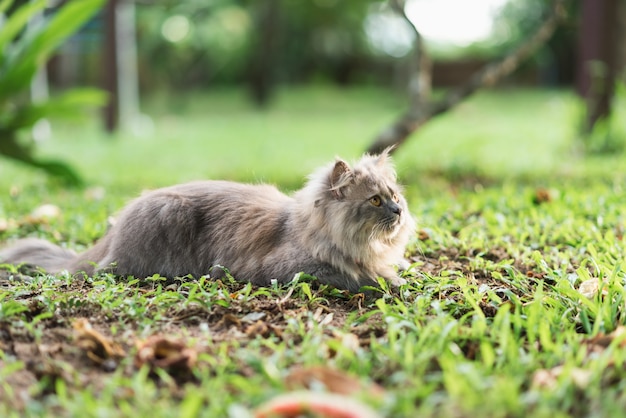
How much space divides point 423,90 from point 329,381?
15.1 feet

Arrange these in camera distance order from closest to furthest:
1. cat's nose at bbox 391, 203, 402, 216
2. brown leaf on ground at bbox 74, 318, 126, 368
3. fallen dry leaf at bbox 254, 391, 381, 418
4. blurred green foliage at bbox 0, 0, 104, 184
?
fallen dry leaf at bbox 254, 391, 381, 418
brown leaf on ground at bbox 74, 318, 126, 368
cat's nose at bbox 391, 203, 402, 216
blurred green foliage at bbox 0, 0, 104, 184

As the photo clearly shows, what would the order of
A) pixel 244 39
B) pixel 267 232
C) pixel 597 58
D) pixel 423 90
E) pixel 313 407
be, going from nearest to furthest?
pixel 313 407, pixel 267 232, pixel 423 90, pixel 597 58, pixel 244 39

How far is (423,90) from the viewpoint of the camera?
20.6ft

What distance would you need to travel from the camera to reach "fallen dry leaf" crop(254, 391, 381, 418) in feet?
5.93

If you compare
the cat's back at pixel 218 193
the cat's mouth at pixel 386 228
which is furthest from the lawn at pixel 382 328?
the cat's back at pixel 218 193

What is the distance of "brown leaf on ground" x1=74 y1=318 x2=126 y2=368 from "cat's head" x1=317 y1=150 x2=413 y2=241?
118 cm

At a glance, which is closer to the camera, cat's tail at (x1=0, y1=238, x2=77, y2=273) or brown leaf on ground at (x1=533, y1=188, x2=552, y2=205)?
cat's tail at (x1=0, y1=238, x2=77, y2=273)

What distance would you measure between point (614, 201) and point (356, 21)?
1837cm

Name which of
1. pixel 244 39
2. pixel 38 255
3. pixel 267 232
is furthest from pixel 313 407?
pixel 244 39

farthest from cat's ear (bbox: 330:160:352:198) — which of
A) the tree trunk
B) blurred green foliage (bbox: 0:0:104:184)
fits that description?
the tree trunk

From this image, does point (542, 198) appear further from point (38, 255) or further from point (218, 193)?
point (38, 255)

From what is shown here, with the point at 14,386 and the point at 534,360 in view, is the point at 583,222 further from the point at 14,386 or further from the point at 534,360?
the point at 14,386

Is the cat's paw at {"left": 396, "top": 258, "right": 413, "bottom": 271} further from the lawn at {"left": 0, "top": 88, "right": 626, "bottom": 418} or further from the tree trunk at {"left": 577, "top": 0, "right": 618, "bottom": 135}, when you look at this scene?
the tree trunk at {"left": 577, "top": 0, "right": 618, "bottom": 135}

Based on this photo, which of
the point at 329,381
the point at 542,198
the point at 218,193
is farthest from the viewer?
the point at 542,198
